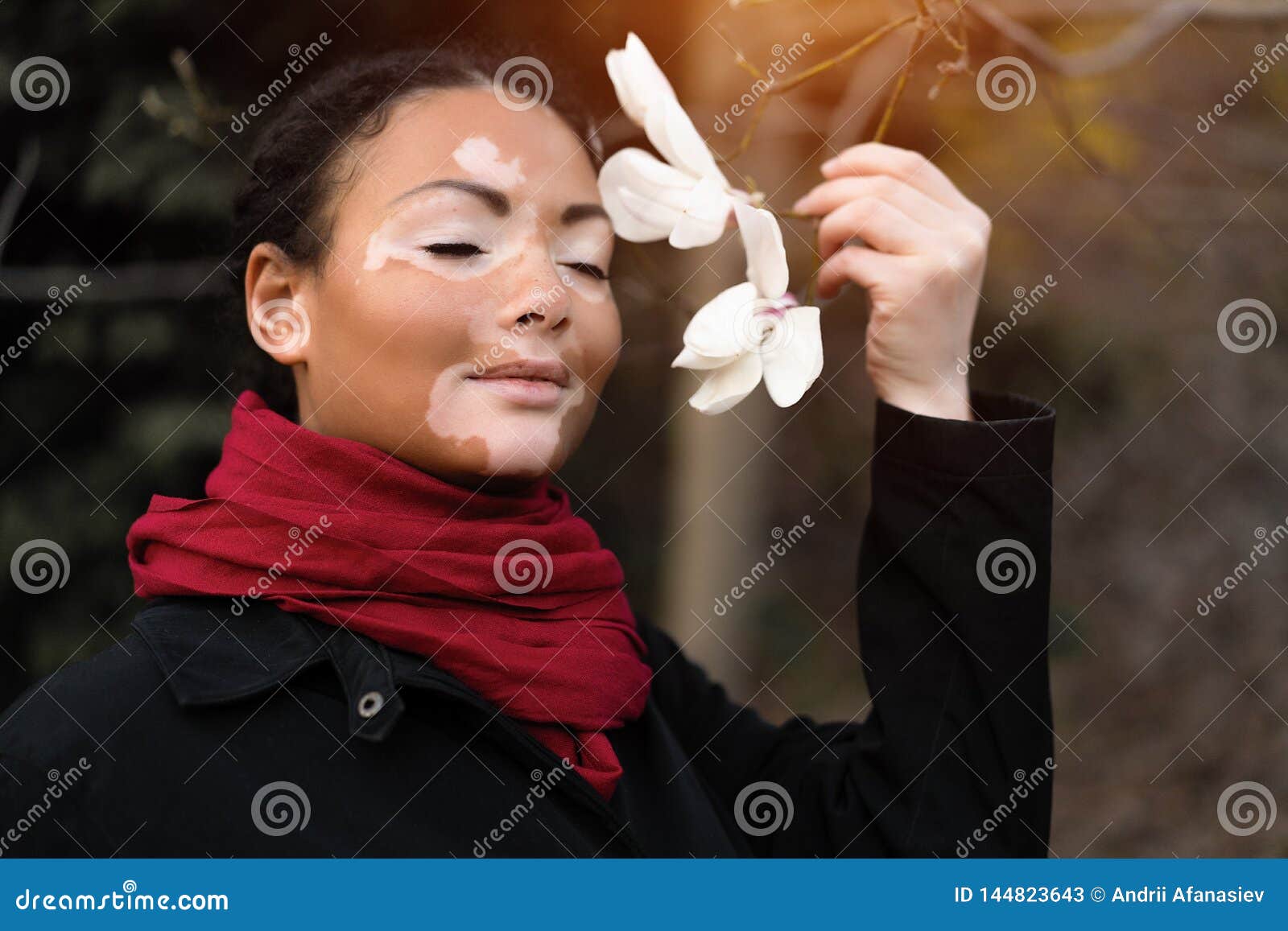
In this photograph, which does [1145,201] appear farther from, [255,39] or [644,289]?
[255,39]

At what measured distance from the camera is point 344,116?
118 cm

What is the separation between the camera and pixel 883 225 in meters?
1.12

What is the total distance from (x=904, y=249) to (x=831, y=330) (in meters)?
2.03

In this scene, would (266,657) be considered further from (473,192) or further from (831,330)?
(831,330)

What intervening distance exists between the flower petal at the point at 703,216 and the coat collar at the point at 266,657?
0.46 m

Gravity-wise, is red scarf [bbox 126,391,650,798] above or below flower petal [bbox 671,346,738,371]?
below

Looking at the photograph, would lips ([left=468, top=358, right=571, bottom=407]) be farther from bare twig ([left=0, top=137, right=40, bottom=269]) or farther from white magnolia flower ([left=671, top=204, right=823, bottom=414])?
bare twig ([left=0, top=137, right=40, bottom=269])

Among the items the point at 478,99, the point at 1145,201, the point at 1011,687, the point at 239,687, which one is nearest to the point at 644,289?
the point at 478,99

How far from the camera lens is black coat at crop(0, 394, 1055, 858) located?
3.22 feet

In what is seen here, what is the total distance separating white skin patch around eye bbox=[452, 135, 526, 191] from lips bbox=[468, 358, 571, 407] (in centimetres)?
17

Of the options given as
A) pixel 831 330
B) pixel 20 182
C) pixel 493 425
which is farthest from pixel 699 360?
pixel 831 330

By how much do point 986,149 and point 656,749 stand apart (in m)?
1.51

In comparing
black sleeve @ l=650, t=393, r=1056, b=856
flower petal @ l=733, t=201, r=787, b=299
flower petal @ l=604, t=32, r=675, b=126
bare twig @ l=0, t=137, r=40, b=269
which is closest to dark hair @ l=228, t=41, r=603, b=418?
flower petal @ l=604, t=32, r=675, b=126

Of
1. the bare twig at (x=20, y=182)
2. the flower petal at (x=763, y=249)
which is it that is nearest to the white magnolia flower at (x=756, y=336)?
the flower petal at (x=763, y=249)
